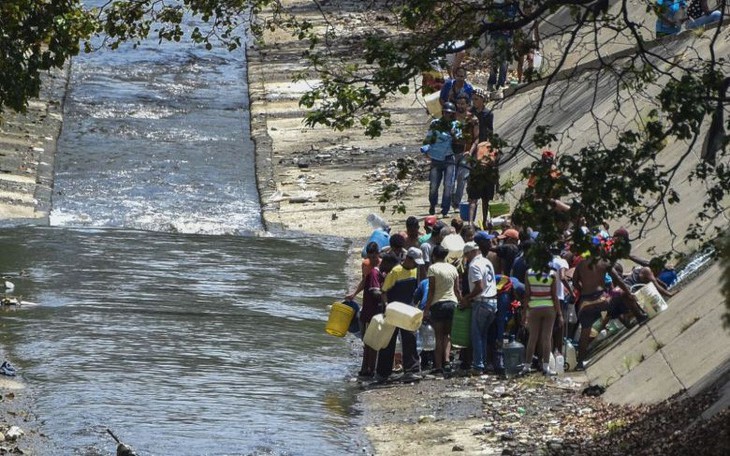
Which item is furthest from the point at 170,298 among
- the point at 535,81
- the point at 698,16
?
the point at 698,16

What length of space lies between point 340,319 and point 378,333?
30.1 inches

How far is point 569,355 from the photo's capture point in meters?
15.7

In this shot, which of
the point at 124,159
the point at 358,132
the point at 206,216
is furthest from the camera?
the point at 358,132

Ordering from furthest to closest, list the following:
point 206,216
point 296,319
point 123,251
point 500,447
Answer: point 206,216, point 123,251, point 296,319, point 500,447

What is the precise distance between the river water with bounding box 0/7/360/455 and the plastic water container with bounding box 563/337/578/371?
225cm

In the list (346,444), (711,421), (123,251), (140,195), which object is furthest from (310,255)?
(711,421)

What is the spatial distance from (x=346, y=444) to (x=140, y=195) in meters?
12.2

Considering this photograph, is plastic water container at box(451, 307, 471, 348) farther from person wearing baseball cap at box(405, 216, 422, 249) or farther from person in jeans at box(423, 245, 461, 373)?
person wearing baseball cap at box(405, 216, 422, 249)

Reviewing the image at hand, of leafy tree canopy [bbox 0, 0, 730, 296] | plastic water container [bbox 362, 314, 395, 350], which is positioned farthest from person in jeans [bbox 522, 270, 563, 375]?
leafy tree canopy [bbox 0, 0, 730, 296]

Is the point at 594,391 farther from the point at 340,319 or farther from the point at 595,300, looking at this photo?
the point at 340,319

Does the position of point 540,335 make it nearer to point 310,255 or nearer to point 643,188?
point 643,188

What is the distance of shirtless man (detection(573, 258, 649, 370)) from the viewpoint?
15.3 meters

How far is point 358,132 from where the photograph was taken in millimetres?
29000

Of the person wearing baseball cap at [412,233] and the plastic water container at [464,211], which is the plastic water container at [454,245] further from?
the plastic water container at [464,211]
